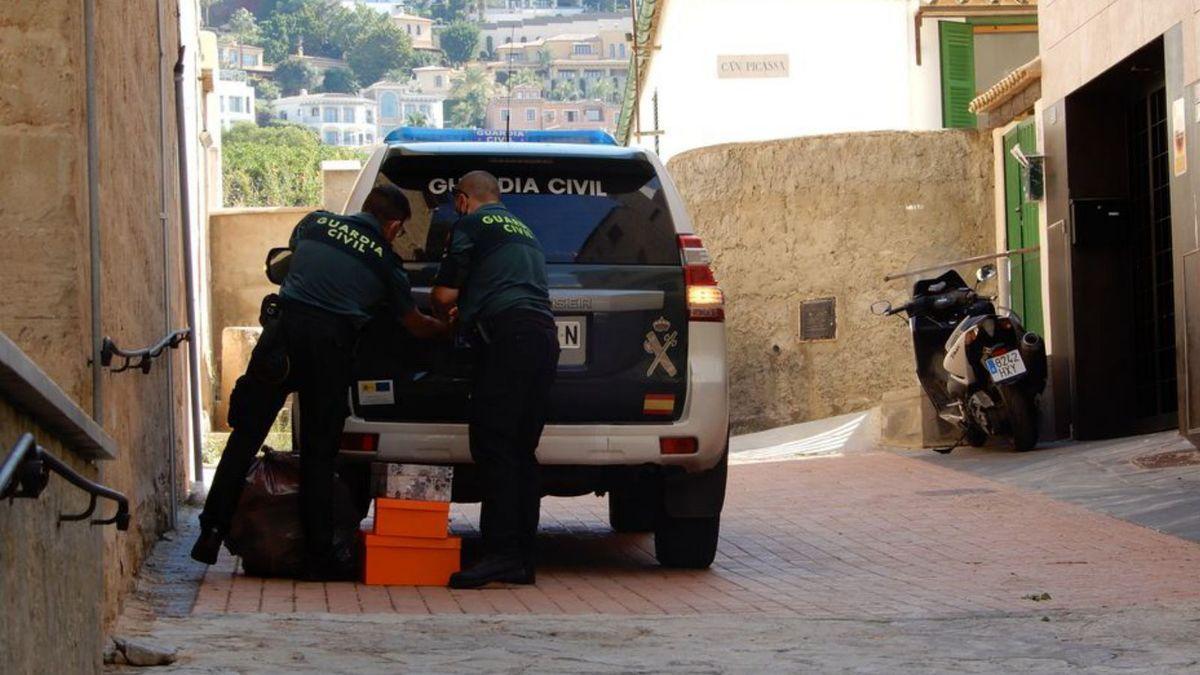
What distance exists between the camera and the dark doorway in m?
15.4

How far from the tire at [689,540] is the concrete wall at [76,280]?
2.28 m

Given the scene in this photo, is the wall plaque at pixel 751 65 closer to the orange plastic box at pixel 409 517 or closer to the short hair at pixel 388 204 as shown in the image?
the short hair at pixel 388 204

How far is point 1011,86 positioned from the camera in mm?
17734

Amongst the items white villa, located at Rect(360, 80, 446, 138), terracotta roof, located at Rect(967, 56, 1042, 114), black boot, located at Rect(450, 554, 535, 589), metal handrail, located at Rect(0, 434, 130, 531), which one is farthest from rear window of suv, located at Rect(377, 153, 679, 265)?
white villa, located at Rect(360, 80, 446, 138)

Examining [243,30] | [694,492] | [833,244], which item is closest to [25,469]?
[694,492]

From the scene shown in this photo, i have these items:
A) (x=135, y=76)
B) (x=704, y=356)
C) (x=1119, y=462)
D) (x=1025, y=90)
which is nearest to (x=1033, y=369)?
(x=1119, y=462)

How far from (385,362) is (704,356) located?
135 cm

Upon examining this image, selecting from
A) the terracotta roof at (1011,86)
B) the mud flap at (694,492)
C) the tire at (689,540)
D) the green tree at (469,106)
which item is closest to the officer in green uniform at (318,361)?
the mud flap at (694,492)

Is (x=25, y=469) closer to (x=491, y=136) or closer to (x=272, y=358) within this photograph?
(x=272, y=358)

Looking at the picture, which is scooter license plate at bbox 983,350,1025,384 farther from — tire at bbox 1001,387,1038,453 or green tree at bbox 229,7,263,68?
green tree at bbox 229,7,263,68

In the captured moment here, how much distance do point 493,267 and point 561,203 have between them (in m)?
0.83

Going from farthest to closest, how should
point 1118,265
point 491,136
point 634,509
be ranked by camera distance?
point 1118,265 < point 634,509 < point 491,136

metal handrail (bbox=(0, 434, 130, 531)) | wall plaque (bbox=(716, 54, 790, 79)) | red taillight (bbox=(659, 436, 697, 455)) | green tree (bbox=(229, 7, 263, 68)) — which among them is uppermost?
green tree (bbox=(229, 7, 263, 68))

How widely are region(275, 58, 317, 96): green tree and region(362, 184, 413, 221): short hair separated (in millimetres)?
191619
